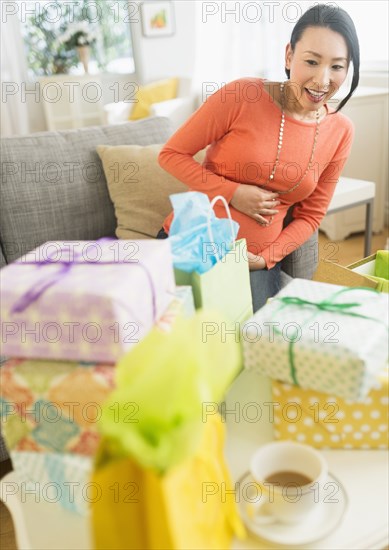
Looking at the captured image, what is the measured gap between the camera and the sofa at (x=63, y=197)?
69.3 inches

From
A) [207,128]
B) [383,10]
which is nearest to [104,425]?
[207,128]

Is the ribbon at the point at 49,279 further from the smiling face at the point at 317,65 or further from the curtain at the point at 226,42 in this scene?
the curtain at the point at 226,42

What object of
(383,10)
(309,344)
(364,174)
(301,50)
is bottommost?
(364,174)

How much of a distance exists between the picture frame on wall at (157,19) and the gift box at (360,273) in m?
3.61

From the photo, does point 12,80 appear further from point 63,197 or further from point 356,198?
point 356,198

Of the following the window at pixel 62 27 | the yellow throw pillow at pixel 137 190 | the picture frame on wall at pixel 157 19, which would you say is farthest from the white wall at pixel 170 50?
the yellow throw pillow at pixel 137 190

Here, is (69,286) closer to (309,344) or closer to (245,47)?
(309,344)

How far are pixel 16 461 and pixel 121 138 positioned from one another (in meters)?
1.38

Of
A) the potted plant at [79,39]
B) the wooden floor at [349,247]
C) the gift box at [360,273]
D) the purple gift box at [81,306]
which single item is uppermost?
the potted plant at [79,39]

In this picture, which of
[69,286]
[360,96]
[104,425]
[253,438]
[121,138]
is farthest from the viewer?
[360,96]

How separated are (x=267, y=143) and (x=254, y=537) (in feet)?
3.46

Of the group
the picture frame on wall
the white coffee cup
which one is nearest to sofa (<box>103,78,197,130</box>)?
the picture frame on wall

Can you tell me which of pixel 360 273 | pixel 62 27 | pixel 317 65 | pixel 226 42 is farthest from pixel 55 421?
pixel 62 27

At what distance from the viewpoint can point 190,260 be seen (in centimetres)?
97
